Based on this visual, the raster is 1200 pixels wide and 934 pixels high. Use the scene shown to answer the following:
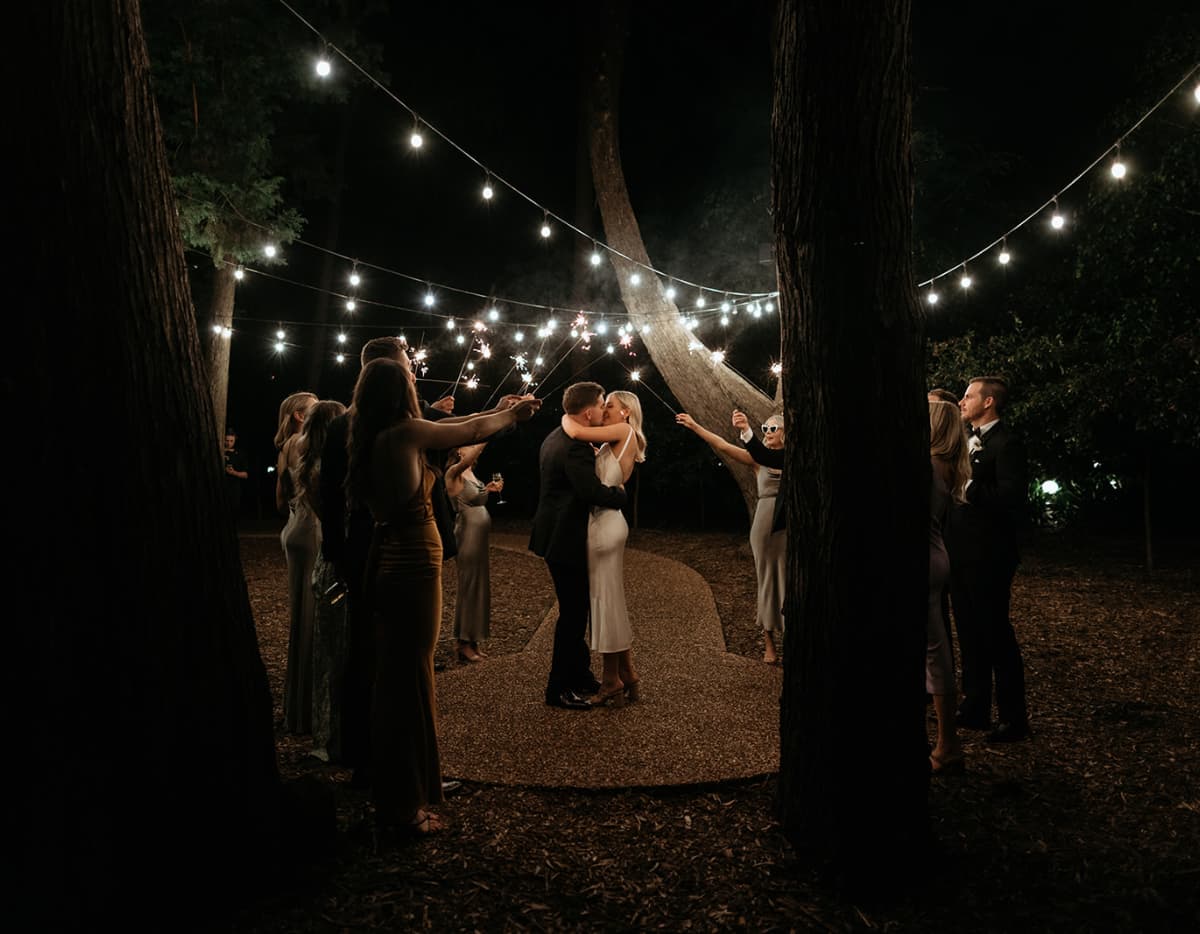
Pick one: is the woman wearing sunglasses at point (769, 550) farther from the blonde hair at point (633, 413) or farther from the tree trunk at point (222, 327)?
the tree trunk at point (222, 327)

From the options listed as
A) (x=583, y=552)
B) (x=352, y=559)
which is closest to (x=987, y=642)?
(x=583, y=552)

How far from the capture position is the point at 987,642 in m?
4.51

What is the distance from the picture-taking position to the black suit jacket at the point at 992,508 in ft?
14.9

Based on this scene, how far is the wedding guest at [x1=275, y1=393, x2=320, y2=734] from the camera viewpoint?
453 centimetres

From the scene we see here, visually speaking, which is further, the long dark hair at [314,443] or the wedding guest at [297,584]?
the wedding guest at [297,584]

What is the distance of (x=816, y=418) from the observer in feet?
9.84

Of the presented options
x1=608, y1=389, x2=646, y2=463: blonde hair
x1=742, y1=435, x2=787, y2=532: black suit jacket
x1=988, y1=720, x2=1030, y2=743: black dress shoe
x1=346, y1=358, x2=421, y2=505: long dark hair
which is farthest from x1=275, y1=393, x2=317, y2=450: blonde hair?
x1=988, y1=720, x2=1030, y2=743: black dress shoe

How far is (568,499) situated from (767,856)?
7.74ft

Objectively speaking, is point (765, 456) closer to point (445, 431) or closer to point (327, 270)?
point (445, 431)

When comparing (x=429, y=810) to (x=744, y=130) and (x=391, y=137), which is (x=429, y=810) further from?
(x=391, y=137)

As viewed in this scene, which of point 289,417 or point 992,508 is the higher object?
point 289,417

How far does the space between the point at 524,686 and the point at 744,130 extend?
521 inches

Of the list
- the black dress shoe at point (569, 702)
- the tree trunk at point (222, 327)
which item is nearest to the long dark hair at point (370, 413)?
the black dress shoe at point (569, 702)

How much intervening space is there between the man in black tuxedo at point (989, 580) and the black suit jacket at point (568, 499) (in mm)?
2007
